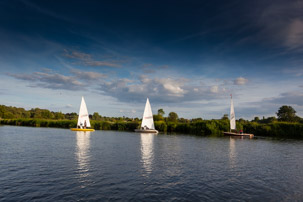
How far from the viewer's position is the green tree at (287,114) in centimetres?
11321

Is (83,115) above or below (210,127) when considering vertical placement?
above

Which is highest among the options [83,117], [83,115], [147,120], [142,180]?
[83,115]

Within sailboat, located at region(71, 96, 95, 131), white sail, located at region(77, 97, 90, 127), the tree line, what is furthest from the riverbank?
white sail, located at region(77, 97, 90, 127)

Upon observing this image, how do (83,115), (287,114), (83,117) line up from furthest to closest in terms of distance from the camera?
(287,114)
(83,115)
(83,117)

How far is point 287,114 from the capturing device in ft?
379

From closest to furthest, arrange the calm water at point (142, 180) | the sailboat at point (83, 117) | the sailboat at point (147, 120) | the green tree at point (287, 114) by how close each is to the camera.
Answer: the calm water at point (142, 180)
the sailboat at point (83, 117)
the sailboat at point (147, 120)
the green tree at point (287, 114)

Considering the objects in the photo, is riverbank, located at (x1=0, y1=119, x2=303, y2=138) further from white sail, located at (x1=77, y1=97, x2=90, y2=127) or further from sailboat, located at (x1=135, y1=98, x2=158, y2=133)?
white sail, located at (x1=77, y1=97, x2=90, y2=127)

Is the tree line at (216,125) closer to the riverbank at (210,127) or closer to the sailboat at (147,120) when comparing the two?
the riverbank at (210,127)

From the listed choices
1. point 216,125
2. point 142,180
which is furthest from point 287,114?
point 142,180

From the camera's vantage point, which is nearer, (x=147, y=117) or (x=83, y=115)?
(x=83, y=115)

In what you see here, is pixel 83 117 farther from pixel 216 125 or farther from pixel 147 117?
pixel 216 125

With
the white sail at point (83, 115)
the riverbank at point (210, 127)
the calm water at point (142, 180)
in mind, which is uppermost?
the white sail at point (83, 115)

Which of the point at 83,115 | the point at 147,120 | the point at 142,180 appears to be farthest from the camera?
the point at 147,120

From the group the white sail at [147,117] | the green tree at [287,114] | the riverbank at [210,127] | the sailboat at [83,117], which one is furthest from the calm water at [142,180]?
the green tree at [287,114]
